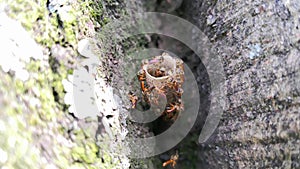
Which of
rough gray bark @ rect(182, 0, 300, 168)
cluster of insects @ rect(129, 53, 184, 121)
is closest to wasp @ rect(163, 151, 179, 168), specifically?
rough gray bark @ rect(182, 0, 300, 168)

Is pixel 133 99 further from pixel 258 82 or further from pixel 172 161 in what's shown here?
pixel 258 82

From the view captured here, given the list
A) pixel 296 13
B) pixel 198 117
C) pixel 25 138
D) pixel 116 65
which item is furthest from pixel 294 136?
pixel 25 138

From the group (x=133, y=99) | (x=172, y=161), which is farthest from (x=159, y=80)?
(x=172, y=161)

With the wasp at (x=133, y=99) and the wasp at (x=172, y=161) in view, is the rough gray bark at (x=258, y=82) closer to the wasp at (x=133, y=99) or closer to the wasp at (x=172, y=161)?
the wasp at (x=172, y=161)

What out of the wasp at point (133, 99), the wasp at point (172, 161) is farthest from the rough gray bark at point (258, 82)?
the wasp at point (133, 99)

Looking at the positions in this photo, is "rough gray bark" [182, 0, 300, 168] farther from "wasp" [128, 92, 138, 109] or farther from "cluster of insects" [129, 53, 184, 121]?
"wasp" [128, 92, 138, 109]
